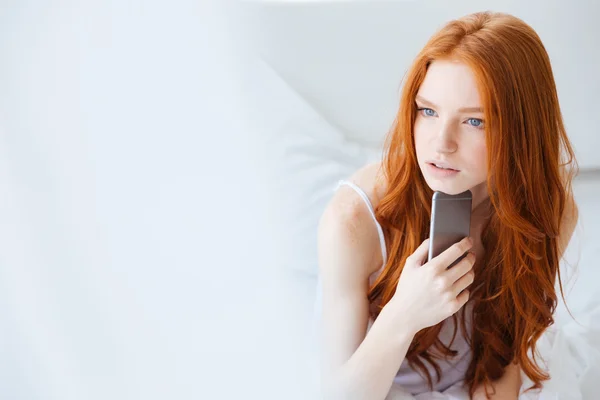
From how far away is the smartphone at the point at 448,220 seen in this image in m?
0.84

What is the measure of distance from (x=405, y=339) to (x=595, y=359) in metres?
0.50

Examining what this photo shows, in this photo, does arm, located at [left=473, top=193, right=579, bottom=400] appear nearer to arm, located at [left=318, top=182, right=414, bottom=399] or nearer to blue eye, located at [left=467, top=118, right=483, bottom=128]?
arm, located at [left=318, top=182, right=414, bottom=399]

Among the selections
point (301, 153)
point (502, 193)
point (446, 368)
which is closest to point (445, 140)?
point (502, 193)

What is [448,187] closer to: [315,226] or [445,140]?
[445,140]

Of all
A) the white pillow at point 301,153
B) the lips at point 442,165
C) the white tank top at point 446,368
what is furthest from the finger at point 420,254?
the white pillow at point 301,153

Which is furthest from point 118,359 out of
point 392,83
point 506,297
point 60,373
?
point 392,83

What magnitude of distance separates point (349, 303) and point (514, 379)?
13.1 inches

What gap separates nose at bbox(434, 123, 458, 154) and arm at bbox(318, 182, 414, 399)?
0.21 metres

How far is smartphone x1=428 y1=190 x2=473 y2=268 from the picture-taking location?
0.84m

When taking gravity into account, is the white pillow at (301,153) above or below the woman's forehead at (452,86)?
below

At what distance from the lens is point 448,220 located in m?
0.85

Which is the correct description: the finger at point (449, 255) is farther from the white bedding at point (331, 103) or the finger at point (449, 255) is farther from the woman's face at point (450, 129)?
the white bedding at point (331, 103)

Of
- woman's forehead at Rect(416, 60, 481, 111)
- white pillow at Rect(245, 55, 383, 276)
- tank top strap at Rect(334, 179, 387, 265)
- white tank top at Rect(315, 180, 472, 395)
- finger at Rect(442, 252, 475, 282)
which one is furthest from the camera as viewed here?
white pillow at Rect(245, 55, 383, 276)

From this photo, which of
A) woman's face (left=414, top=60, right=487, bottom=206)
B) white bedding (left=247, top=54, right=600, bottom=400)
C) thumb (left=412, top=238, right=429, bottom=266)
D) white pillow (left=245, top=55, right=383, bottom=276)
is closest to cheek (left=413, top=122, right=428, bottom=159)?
woman's face (left=414, top=60, right=487, bottom=206)
